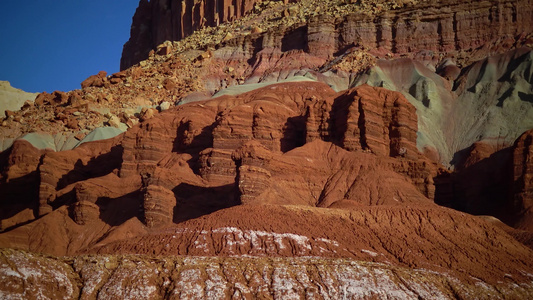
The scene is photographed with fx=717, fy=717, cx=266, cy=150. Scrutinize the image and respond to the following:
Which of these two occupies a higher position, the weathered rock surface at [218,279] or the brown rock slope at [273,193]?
the brown rock slope at [273,193]

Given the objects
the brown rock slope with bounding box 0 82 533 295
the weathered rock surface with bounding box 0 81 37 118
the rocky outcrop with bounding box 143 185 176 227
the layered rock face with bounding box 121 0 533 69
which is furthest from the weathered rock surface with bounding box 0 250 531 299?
the weathered rock surface with bounding box 0 81 37 118

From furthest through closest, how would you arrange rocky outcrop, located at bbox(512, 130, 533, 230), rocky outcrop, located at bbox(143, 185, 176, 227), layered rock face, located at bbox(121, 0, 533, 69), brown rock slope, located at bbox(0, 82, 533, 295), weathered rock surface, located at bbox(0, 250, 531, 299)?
1. layered rock face, located at bbox(121, 0, 533, 69)
2. rocky outcrop, located at bbox(512, 130, 533, 230)
3. rocky outcrop, located at bbox(143, 185, 176, 227)
4. brown rock slope, located at bbox(0, 82, 533, 295)
5. weathered rock surface, located at bbox(0, 250, 531, 299)

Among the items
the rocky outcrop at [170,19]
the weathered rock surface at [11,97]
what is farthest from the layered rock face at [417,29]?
the weathered rock surface at [11,97]

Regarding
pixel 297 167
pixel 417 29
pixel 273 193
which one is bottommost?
pixel 273 193

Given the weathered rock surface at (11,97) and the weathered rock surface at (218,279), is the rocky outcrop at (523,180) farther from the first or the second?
the weathered rock surface at (11,97)

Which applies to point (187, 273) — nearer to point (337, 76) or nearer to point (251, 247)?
point (251, 247)

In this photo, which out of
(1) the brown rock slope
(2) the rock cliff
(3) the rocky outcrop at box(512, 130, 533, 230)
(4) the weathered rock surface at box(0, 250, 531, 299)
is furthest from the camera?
(3) the rocky outcrop at box(512, 130, 533, 230)

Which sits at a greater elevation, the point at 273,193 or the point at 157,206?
the point at 273,193

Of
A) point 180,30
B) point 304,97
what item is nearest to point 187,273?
point 304,97

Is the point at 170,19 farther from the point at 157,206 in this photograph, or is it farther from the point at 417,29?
the point at 157,206

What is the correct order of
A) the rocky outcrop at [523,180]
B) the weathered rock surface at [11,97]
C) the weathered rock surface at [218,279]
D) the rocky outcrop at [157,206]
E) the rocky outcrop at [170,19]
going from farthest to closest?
the rocky outcrop at [170,19] → the weathered rock surface at [11,97] → the rocky outcrop at [523,180] → the rocky outcrop at [157,206] → the weathered rock surface at [218,279]

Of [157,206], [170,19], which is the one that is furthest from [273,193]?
[170,19]

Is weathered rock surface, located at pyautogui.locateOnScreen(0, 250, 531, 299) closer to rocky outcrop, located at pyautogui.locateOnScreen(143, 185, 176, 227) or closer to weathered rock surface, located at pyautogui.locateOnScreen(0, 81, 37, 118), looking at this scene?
rocky outcrop, located at pyautogui.locateOnScreen(143, 185, 176, 227)

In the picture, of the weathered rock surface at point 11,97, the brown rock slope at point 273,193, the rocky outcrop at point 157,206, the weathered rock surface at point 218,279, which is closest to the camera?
the weathered rock surface at point 218,279
